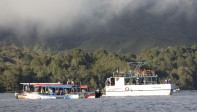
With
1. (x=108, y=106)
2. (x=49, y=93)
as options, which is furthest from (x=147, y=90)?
(x=108, y=106)

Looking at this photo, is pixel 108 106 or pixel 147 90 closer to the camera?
pixel 108 106

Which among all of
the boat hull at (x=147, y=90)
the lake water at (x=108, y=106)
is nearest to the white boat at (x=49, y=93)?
the boat hull at (x=147, y=90)

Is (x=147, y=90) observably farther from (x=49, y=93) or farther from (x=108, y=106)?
(x=108, y=106)

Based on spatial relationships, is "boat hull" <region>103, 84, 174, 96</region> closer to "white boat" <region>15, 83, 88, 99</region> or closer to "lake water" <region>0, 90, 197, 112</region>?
"white boat" <region>15, 83, 88, 99</region>

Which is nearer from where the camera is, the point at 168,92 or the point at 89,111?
the point at 89,111

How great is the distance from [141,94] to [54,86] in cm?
2905

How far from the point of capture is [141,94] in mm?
187375

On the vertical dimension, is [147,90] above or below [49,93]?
above

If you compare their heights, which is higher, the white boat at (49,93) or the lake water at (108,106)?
the white boat at (49,93)

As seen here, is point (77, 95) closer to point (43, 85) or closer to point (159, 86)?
point (43, 85)

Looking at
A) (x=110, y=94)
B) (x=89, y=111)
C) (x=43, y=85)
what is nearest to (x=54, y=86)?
(x=43, y=85)

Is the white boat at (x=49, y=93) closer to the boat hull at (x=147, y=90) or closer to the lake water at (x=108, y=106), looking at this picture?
the boat hull at (x=147, y=90)

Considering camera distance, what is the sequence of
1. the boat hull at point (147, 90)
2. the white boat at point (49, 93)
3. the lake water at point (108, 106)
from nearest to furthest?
the lake water at point (108, 106), the white boat at point (49, 93), the boat hull at point (147, 90)

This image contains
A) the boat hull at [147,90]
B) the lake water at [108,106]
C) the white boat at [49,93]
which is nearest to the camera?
the lake water at [108,106]
